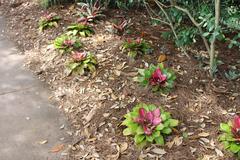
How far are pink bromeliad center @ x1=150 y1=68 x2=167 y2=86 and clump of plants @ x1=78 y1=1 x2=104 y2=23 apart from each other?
1.70 metres

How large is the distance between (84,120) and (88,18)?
1872 mm

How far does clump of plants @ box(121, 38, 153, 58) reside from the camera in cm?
455

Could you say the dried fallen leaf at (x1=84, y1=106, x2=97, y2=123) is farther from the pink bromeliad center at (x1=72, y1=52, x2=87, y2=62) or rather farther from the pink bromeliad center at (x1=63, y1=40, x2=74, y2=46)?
the pink bromeliad center at (x1=63, y1=40, x2=74, y2=46)

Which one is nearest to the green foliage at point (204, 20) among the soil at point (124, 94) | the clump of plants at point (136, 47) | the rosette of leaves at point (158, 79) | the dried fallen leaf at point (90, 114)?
the soil at point (124, 94)

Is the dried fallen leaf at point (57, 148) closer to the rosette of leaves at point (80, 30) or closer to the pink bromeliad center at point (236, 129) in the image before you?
the pink bromeliad center at point (236, 129)

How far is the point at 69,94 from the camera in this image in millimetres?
4277

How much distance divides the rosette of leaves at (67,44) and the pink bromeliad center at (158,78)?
1.24 metres

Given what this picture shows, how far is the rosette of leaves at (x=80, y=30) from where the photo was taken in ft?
16.7

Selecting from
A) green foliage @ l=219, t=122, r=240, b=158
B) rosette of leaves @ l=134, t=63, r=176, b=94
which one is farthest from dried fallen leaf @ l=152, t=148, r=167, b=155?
rosette of leaves @ l=134, t=63, r=176, b=94

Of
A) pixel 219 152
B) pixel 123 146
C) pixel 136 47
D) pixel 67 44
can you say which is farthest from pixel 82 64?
pixel 219 152

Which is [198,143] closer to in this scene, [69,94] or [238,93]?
[238,93]

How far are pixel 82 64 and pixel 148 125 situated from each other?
134 centimetres

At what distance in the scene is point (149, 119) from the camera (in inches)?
138

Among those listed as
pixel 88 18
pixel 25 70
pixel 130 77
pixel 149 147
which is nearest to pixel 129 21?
pixel 88 18
